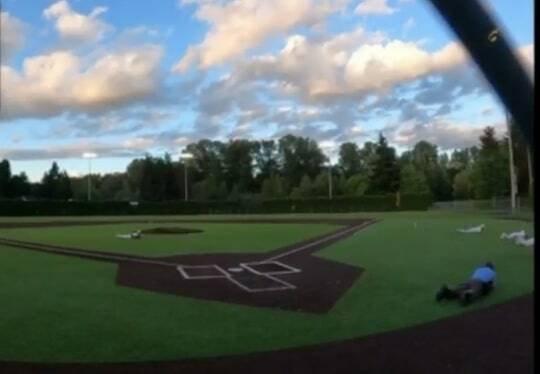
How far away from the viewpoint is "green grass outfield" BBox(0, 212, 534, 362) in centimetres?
801

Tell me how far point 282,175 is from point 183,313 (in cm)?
8436

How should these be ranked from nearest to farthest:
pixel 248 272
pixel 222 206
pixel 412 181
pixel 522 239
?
pixel 248 272 < pixel 522 239 < pixel 222 206 < pixel 412 181

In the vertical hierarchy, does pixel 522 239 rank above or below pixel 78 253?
above

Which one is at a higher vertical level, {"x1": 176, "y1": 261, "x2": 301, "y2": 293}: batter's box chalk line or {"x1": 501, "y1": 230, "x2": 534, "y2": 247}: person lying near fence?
{"x1": 501, "y1": 230, "x2": 534, "y2": 247}: person lying near fence

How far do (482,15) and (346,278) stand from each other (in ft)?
41.7

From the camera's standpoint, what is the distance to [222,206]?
223 feet

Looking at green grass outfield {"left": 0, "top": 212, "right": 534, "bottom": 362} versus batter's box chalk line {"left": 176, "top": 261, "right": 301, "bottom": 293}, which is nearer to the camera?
green grass outfield {"left": 0, "top": 212, "right": 534, "bottom": 362}

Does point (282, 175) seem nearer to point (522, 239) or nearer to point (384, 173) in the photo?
point (384, 173)

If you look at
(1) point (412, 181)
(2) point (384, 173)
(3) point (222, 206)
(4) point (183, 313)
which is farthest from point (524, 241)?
(2) point (384, 173)

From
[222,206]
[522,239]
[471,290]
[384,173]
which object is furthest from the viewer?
[384,173]

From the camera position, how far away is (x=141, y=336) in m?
8.61

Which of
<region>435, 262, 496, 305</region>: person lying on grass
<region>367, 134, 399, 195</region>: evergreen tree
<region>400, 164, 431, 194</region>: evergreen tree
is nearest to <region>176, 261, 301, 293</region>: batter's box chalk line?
<region>435, 262, 496, 305</region>: person lying on grass

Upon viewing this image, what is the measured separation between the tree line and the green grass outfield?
54095 mm

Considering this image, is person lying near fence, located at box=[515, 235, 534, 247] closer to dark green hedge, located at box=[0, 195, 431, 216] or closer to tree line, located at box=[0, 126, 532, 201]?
dark green hedge, located at box=[0, 195, 431, 216]
